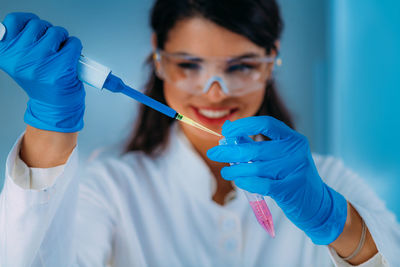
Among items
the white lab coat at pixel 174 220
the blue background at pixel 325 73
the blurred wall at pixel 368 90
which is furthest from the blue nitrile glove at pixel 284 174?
the blurred wall at pixel 368 90

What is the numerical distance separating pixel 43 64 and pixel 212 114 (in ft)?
2.10

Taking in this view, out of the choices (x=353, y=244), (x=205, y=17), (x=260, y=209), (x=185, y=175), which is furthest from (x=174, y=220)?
(x=205, y=17)

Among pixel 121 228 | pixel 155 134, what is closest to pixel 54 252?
pixel 121 228

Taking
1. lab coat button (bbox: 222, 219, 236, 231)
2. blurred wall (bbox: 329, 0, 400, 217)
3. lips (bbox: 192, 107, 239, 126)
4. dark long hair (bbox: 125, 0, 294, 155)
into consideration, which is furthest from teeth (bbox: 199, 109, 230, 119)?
blurred wall (bbox: 329, 0, 400, 217)

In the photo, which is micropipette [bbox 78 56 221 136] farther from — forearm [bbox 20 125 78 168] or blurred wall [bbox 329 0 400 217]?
blurred wall [bbox 329 0 400 217]

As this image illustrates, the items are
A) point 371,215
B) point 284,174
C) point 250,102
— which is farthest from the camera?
point 250,102

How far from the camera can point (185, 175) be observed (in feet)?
4.70

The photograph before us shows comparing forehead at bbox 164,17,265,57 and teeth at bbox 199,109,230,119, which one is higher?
forehead at bbox 164,17,265,57

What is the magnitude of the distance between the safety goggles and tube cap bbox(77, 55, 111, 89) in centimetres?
47

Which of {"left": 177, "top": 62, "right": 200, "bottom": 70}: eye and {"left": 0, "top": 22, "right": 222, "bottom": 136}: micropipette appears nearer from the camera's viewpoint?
{"left": 0, "top": 22, "right": 222, "bottom": 136}: micropipette

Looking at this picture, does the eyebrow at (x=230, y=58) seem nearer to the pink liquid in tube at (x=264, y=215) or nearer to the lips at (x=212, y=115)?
the lips at (x=212, y=115)

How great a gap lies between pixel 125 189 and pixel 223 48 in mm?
612

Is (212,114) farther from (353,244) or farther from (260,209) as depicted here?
(353,244)

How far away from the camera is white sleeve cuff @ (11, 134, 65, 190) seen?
0.94 m
